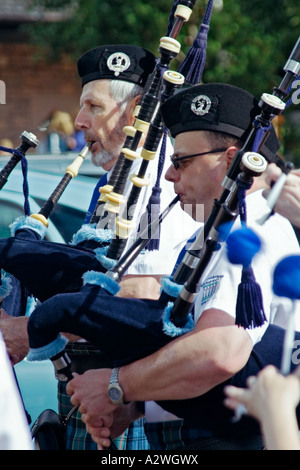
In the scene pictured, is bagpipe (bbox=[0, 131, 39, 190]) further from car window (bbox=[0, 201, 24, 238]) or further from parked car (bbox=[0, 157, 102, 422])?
car window (bbox=[0, 201, 24, 238])

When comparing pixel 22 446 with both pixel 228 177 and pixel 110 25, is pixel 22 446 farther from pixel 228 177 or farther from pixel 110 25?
pixel 110 25

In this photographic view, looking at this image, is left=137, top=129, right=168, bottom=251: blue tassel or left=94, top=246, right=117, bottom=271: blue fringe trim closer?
left=94, top=246, right=117, bottom=271: blue fringe trim

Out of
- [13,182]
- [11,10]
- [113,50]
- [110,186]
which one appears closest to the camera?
[110,186]

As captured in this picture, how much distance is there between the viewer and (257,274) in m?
1.80

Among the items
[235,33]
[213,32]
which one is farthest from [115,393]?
[235,33]


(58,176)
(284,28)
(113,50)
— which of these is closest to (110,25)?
(284,28)

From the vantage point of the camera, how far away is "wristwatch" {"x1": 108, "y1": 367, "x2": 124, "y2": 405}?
1892mm

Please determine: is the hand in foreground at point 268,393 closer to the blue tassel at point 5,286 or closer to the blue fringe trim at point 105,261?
the blue fringe trim at point 105,261

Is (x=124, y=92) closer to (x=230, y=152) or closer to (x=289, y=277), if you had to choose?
(x=230, y=152)

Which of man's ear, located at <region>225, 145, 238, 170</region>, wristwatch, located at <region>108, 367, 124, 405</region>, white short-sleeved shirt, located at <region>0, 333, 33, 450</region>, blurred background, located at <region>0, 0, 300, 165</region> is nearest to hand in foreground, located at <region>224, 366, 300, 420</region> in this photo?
white short-sleeved shirt, located at <region>0, 333, 33, 450</region>

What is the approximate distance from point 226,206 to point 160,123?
488 mm

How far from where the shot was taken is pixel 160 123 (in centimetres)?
214

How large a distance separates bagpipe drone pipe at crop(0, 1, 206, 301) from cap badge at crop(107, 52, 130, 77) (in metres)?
0.52

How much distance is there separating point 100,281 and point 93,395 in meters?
0.30
